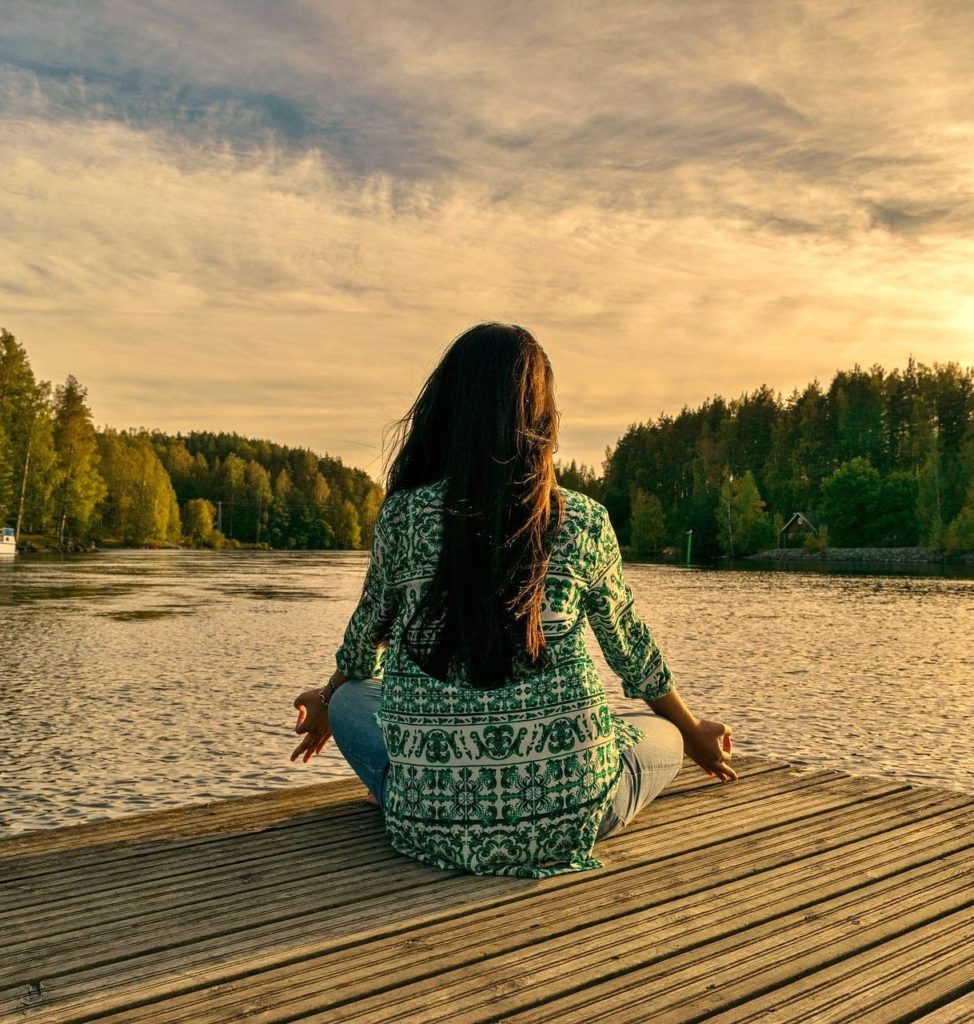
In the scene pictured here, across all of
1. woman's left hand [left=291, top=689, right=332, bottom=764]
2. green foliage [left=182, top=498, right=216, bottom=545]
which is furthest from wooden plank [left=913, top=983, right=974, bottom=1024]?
green foliage [left=182, top=498, right=216, bottom=545]

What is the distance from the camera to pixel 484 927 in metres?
2.50

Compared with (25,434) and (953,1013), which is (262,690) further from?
(25,434)

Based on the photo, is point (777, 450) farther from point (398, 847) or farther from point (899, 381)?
point (398, 847)

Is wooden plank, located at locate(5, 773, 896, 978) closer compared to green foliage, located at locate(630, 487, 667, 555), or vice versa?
wooden plank, located at locate(5, 773, 896, 978)

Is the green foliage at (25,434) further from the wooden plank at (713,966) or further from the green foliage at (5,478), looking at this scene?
the wooden plank at (713,966)

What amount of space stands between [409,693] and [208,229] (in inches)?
893

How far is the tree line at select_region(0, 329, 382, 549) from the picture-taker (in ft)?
182

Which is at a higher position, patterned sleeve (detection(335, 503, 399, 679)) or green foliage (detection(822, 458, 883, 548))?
green foliage (detection(822, 458, 883, 548))

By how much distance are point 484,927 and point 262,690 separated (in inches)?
317

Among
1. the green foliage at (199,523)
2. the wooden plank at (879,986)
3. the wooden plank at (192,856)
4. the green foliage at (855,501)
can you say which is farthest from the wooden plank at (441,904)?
the green foliage at (199,523)

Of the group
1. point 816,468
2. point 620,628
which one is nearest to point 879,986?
point 620,628

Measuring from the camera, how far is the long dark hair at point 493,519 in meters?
2.69

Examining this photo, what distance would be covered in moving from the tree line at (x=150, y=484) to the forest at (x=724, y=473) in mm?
152

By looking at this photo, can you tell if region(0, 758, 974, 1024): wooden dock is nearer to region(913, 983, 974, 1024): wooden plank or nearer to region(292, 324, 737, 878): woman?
region(913, 983, 974, 1024): wooden plank
